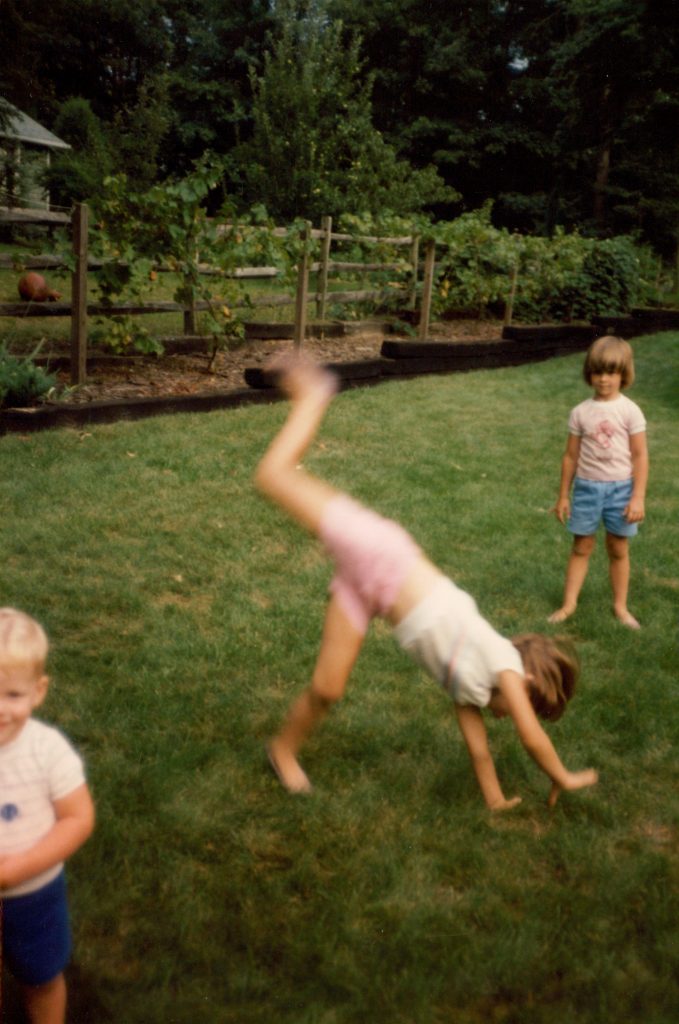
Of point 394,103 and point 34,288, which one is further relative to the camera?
point 394,103

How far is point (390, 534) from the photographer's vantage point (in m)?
2.72

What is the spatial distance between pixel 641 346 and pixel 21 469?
1145 cm

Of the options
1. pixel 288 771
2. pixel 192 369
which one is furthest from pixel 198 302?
pixel 288 771

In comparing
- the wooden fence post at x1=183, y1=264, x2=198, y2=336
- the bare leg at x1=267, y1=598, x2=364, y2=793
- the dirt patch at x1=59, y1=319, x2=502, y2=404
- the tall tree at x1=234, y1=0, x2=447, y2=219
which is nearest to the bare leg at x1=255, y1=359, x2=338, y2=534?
the bare leg at x1=267, y1=598, x2=364, y2=793

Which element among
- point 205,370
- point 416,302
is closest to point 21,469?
point 205,370

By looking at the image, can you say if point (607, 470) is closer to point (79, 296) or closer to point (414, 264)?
point (79, 296)

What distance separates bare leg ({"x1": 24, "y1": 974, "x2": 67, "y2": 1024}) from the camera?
195 cm

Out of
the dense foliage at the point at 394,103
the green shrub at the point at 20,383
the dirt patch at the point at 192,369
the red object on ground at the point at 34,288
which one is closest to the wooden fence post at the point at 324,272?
the dirt patch at the point at 192,369

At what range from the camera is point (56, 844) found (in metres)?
1.76

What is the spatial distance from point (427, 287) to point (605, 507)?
861 centimetres

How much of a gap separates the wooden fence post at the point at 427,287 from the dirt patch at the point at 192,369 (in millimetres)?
609

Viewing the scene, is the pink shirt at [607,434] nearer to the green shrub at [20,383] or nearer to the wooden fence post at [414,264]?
the green shrub at [20,383]

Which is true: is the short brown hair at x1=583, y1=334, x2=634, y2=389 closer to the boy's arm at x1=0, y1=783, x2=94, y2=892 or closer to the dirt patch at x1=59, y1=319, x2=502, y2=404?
the boy's arm at x1=0, y1=783, x2=94, y2=892

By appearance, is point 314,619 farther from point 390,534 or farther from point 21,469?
point 21,469
